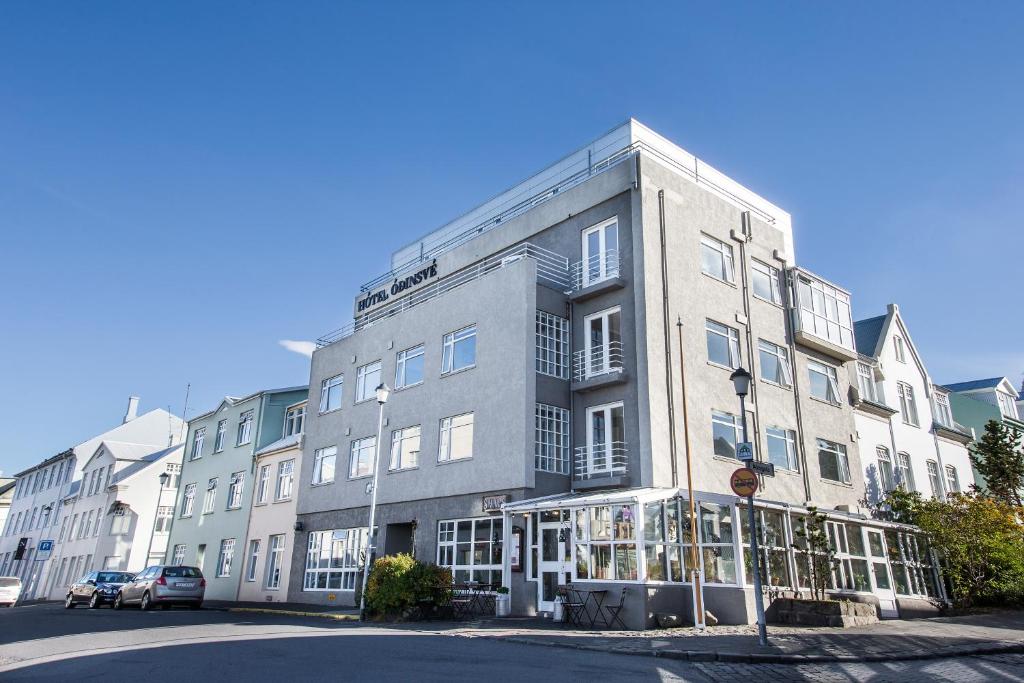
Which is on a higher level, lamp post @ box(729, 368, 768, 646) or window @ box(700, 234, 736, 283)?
window @ box(700, 234, 736, 283)

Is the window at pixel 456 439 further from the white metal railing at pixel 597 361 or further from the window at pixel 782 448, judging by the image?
the window at pixel 782 448

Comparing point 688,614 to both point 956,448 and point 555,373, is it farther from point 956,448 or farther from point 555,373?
point 956,448

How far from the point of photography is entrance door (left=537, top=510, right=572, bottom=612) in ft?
64.2

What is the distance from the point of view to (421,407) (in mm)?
25703

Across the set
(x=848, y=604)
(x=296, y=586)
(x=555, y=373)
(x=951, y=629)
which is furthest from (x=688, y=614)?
(x=296, y=586)

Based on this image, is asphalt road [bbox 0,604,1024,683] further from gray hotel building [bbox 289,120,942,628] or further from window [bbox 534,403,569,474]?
window [bbox 534,403,569,474]

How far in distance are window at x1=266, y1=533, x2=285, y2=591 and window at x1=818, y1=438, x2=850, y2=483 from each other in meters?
21.5

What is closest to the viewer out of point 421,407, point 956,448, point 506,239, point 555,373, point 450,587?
point 450,587

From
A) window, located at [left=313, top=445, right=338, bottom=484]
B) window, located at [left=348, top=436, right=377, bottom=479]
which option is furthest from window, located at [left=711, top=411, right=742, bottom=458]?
window, located at [left=313, top=445, right=338, bottom=484]

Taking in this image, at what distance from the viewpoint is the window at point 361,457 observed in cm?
2780

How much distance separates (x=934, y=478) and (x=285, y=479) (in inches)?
1106

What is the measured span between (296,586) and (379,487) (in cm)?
647

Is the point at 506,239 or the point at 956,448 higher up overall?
the point at 506,239

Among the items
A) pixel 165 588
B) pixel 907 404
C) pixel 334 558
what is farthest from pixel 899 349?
pixel 165 588
